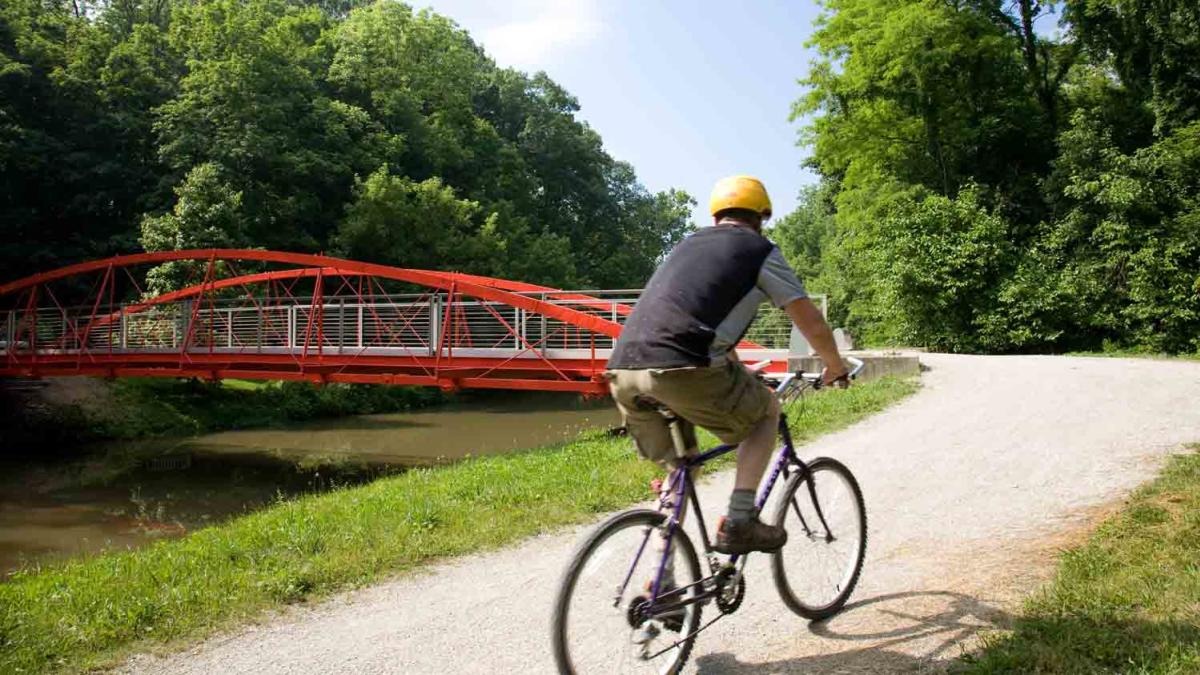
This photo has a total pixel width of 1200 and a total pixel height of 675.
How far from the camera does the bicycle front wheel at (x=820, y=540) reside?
3.42m

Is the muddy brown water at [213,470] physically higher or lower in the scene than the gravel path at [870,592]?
lower

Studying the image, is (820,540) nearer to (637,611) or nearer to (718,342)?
(637,611)

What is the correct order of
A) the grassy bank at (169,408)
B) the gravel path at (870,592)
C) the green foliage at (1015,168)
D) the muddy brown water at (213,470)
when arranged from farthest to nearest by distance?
1. the green foliage at (1015,168)
2. the grassy bank at (169,408)
3. the muddy brown water at (213,470)
4. the gravel path at (870,592)

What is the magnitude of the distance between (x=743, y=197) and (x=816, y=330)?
0.55 m

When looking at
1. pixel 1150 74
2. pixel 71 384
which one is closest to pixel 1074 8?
pixel 1150 74

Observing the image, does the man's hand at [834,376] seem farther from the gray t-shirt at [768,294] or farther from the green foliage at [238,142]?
the green foliage at [238,142]

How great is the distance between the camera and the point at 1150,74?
2280cm

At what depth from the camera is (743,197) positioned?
2908 mm

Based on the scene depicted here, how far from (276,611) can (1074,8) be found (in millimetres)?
27900

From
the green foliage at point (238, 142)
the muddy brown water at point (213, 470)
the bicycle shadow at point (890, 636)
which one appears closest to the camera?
the bicycle shadow at point (890, 636)

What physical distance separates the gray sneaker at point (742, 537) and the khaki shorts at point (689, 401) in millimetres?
306

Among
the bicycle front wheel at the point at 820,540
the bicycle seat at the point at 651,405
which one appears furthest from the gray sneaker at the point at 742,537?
the bicycle seat at the point at 651,405

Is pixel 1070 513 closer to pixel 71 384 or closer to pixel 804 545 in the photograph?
pixel 804 545

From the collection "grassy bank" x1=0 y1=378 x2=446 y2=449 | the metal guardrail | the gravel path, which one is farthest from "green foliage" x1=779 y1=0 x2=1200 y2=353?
"grassy bank" x1=0 y1=378 x2=446 y2=449
